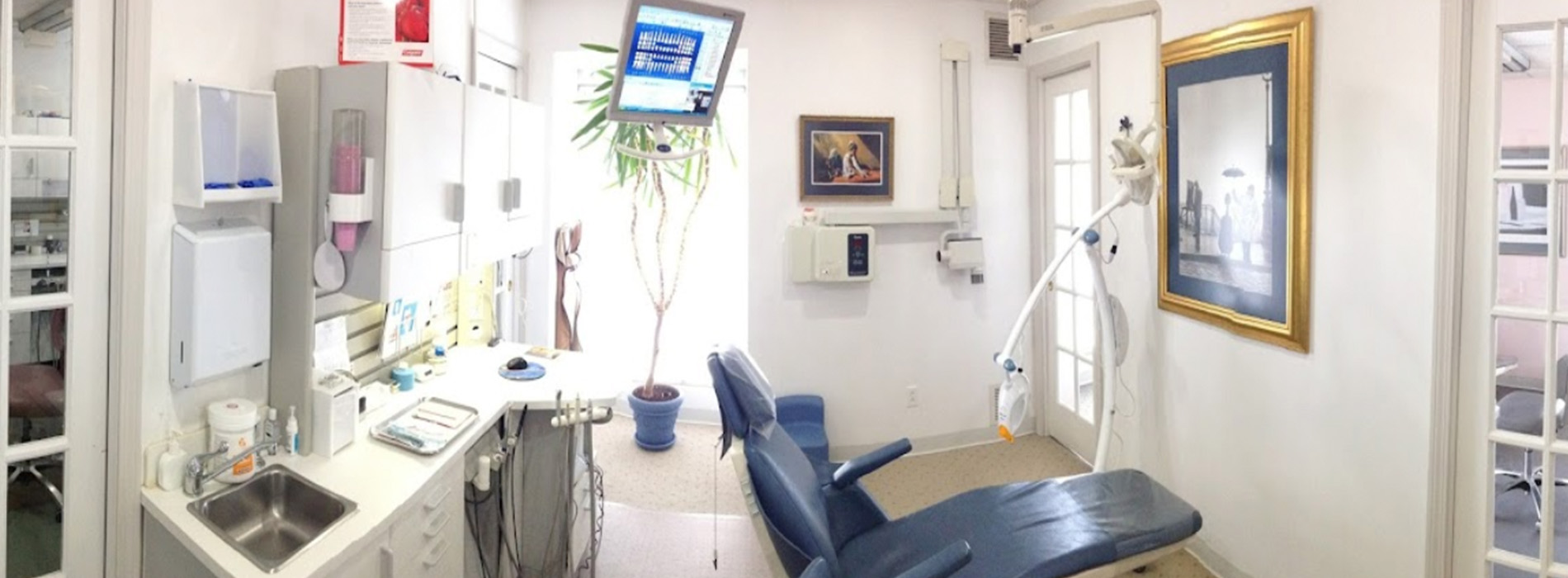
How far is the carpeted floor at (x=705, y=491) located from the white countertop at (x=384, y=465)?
82cm

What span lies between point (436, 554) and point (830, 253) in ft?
8.35

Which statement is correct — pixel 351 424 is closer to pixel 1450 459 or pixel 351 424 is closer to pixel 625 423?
pixel 625 423

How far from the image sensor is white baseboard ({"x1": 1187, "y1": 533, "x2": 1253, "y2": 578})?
3.06 meters

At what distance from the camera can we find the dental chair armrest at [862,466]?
2.64 metres

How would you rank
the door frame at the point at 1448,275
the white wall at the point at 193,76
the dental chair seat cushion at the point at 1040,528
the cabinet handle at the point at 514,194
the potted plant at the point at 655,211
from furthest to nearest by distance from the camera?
1. the potted plant at the point at 655,211
2. the cabinet handle at the point at 514,194
3. the dental chair seat cushion at the point at 1040,528
4. the door frame at the point at 1448,275
5. the white wall at the point at 193,76

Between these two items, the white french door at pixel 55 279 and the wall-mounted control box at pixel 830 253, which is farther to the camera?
the wall-mounted control box at pixel 830 253

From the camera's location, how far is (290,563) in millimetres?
1560

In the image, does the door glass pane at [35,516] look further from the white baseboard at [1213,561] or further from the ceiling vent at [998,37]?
the ceiling vent at [998,37]

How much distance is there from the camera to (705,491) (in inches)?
156

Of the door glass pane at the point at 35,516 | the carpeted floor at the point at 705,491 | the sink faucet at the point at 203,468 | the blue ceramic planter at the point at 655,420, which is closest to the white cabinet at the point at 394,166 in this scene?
the sink faucet at the point at 203,468

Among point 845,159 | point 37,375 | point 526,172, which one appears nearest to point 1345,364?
point 845,159

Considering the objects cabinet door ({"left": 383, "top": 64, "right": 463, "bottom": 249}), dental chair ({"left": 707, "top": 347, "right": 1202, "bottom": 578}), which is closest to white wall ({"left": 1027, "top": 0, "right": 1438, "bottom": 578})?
dental chair ({"left": 707, "top": 347, "right": 1202, "bottom": 578})

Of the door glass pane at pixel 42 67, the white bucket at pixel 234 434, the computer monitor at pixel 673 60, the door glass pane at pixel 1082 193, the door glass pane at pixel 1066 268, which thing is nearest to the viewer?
the door glass pane at pixel 42 67

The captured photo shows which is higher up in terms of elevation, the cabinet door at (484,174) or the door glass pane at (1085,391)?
the cabinet door at (484,174)
